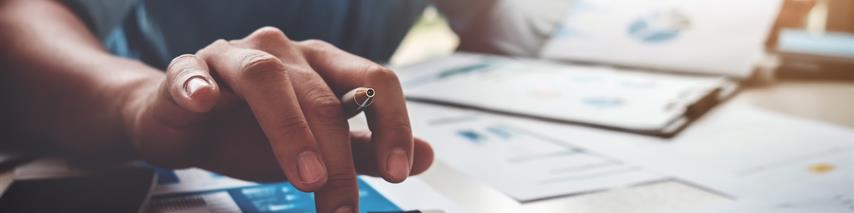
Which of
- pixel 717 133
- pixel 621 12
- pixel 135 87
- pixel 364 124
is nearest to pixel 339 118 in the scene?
pixel 364 124

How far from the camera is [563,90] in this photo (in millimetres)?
685

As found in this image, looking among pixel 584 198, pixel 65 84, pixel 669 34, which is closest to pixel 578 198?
pixel 584 198

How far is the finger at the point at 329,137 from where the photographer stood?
335 mm

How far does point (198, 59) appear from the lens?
0.38m

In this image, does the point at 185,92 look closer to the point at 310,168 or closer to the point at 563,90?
the point at 310,168

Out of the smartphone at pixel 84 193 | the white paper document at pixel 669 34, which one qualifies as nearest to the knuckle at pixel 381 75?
the smartphone at pixel 84 193

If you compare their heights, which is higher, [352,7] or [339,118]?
[352,7]

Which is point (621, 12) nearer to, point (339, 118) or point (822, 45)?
point (822, 45)

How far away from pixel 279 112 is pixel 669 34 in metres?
0.60

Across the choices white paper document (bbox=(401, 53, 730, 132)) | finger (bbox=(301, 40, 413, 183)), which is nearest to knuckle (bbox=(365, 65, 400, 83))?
finger (bbox=(301, 40, 413, 183))

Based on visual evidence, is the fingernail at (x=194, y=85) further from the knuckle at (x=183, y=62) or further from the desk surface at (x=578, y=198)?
the desk surface at (x=578, y=198)

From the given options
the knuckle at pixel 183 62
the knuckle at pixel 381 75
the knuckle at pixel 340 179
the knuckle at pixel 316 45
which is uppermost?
the knuckle at pixel 316 45

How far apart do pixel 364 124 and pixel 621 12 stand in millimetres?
558

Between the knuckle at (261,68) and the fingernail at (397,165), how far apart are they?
0.21 ft
